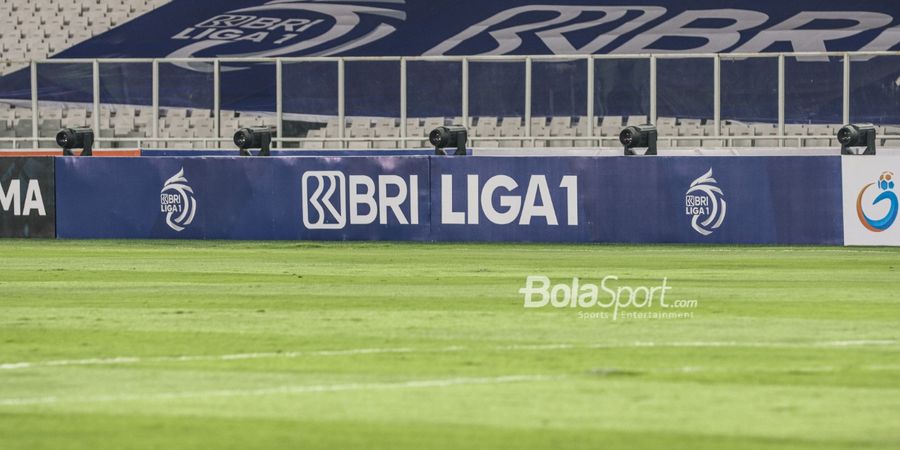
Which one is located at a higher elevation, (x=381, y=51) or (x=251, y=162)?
(x=381, y=51)

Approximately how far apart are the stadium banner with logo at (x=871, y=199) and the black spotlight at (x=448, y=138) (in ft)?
19.9

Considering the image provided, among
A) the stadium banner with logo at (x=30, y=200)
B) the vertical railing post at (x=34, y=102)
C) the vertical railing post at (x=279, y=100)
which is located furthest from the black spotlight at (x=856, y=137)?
the vertical railing post at (x=34, y=102)

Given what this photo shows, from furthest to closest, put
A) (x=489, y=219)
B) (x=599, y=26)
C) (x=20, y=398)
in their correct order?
(x=599, y=26) → (x=489, y=219) → (x=20, y=398)

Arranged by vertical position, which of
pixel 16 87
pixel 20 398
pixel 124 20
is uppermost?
pixel 124 20

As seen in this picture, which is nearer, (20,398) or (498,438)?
(498,438)

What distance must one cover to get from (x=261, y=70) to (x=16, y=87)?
4.87 metres

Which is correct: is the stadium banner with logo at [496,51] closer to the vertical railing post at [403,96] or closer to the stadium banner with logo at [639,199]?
the vertical railing post at [403,96]

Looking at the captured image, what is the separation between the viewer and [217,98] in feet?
90.2

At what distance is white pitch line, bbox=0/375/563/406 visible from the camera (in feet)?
25.8

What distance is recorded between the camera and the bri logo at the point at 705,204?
71.2 feet

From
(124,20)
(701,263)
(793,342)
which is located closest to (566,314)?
(793,342)

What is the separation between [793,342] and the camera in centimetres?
1004

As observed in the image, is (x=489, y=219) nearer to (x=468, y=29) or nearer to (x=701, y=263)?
(x=701, y=263)

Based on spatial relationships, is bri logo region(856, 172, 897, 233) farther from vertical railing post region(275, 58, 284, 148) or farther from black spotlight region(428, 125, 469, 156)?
vertical railing post region(275, 58, 284, 148)
